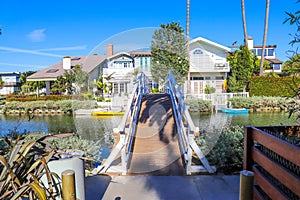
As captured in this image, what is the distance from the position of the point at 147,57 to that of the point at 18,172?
12.3 feet

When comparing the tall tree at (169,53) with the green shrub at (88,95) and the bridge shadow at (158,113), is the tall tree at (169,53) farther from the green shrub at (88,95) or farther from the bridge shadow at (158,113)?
the green shrub at (88,95)

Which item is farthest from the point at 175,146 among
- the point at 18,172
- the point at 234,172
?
the point at 18,172

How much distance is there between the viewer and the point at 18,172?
68.0 inches

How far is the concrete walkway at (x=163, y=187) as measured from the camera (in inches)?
97.1

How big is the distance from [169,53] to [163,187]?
323 centimetres

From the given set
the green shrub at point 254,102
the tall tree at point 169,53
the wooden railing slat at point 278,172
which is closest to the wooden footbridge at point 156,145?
the tall tree at point 169,53

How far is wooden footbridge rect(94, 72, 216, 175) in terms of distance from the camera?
331 centimetres

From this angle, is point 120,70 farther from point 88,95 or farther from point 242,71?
point 242,71

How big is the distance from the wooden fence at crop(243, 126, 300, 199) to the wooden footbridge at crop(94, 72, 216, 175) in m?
1.19

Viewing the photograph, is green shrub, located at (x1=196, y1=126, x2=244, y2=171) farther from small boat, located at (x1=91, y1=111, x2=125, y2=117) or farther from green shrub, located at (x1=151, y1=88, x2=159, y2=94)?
green shrub, located at (x1=151, y1=88, x2=159, y2=94)

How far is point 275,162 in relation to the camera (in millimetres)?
1658

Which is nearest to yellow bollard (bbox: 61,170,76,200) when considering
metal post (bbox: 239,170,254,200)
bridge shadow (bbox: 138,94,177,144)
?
metal post (bbox: 239,170,254,200)

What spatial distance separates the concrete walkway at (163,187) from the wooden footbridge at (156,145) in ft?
1.02

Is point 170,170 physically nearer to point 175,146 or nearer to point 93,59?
point 175,146
